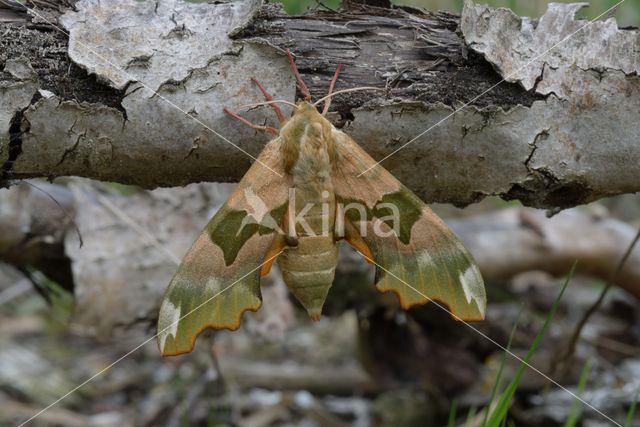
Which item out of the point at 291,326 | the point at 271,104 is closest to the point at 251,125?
the point at 271,104

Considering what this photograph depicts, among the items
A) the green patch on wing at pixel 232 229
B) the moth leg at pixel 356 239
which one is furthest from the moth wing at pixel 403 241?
the green patch on wing at pixel 232 229

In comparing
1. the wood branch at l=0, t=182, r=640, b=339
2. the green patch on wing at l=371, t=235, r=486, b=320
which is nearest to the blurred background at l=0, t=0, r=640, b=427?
the wood branch at l=0, t=182, r=640, b=339

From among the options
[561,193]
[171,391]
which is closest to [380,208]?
[561,193]

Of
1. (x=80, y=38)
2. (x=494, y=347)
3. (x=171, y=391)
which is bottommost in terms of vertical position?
(x=171, y=391)

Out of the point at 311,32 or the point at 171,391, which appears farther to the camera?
the point at 171,391

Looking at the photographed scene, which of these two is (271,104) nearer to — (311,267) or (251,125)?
(251,125)

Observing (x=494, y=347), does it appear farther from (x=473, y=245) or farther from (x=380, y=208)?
(x=380, y=208)

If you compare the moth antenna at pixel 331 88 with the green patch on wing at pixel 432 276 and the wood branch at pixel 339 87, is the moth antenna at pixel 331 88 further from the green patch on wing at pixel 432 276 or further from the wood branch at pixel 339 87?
the green patch on wing at pixel 432 276
